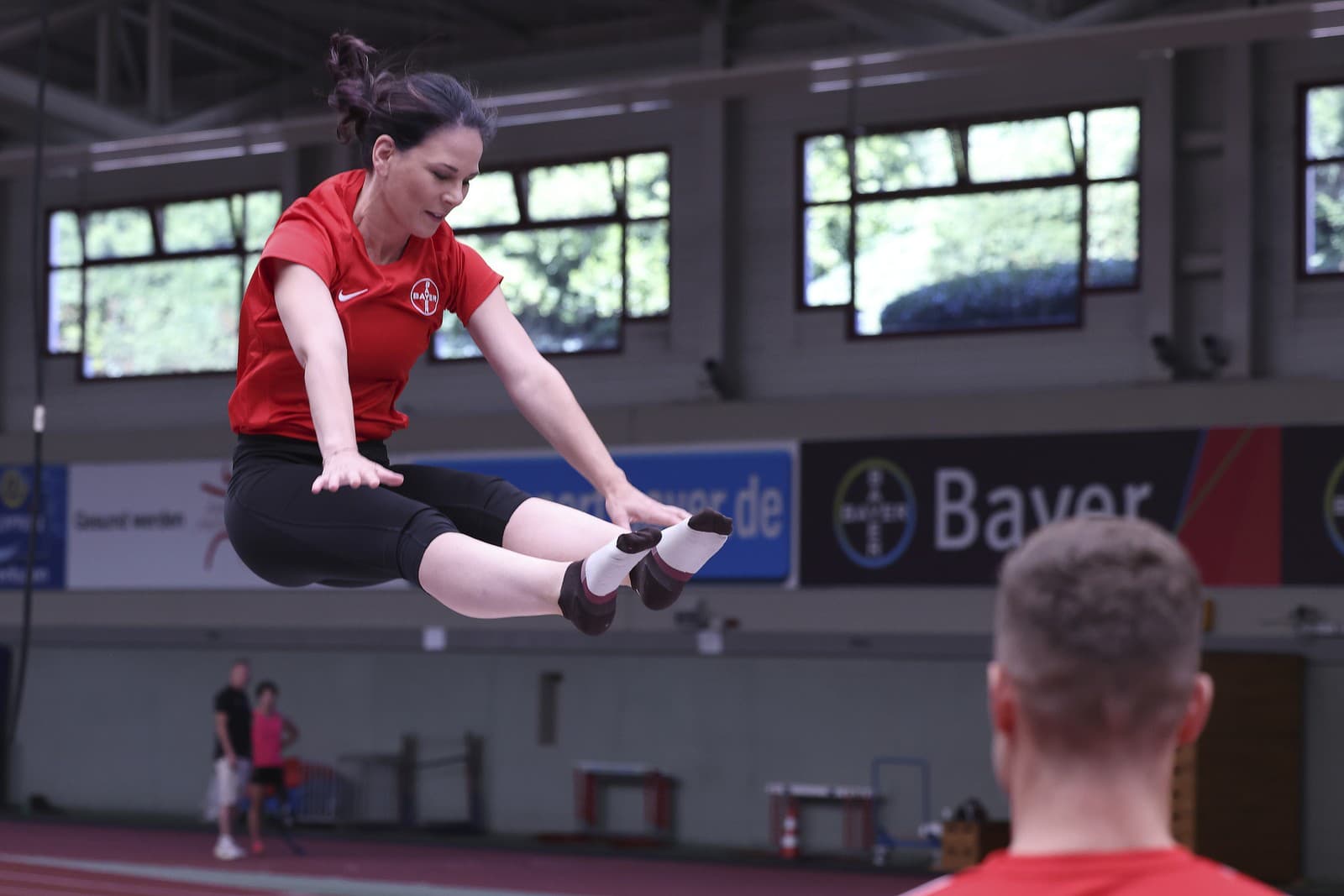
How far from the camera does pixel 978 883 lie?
1.58 meters

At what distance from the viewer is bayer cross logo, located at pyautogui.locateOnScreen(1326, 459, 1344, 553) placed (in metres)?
13.1

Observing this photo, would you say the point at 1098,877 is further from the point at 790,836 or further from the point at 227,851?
the point at 227,851

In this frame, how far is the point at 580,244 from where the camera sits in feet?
54.2

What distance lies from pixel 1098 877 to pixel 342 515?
2.35m

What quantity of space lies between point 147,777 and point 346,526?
16.6 metres

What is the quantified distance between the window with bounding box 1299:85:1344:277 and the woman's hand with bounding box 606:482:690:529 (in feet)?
36.9

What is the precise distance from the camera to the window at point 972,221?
1449 cm

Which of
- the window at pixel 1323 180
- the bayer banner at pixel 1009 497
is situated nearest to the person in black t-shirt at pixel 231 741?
the bayer banner at pixel 1009 497

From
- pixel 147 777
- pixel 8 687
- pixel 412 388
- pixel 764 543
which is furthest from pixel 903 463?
pixel 8 687

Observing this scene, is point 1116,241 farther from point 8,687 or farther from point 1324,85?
point 8,687

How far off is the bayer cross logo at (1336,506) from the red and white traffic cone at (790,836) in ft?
17.1

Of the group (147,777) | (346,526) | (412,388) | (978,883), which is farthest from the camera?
(147,777)

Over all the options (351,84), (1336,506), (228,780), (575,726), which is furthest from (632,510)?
(575,726)

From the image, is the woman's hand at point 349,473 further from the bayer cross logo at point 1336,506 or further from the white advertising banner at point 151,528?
the white advertising banner at point 151,528
